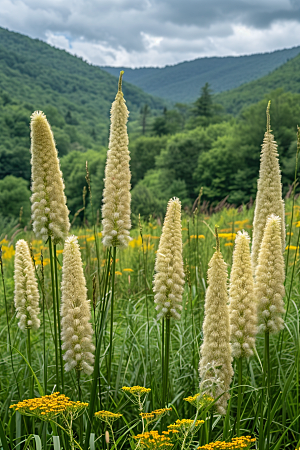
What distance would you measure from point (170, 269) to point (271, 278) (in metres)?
0.65

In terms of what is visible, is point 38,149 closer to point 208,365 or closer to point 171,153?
point 208,365

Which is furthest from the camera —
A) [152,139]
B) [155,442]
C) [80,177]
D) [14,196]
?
[152,139]

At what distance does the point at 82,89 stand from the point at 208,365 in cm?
18576

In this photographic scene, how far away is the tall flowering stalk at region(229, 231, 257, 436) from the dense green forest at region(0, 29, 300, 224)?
8.91 ft

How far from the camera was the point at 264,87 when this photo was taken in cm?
11888

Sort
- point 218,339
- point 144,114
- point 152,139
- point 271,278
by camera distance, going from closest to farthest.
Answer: point 218,339
point 271,278
point 152,139
point 144,114

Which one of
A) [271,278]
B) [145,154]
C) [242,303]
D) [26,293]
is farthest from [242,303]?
[145,154]

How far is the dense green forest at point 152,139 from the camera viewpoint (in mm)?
57938

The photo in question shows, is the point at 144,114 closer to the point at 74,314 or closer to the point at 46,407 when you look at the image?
the point at 74,314

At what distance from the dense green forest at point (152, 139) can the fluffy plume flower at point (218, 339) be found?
2.77 metres

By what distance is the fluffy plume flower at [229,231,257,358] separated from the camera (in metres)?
2.54

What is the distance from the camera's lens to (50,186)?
2861mm

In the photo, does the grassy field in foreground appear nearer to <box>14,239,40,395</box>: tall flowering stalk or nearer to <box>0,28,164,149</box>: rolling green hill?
<box>14,239,40,395</box>: tall flowering stalk

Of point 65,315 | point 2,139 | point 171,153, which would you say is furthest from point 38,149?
point 2,139
